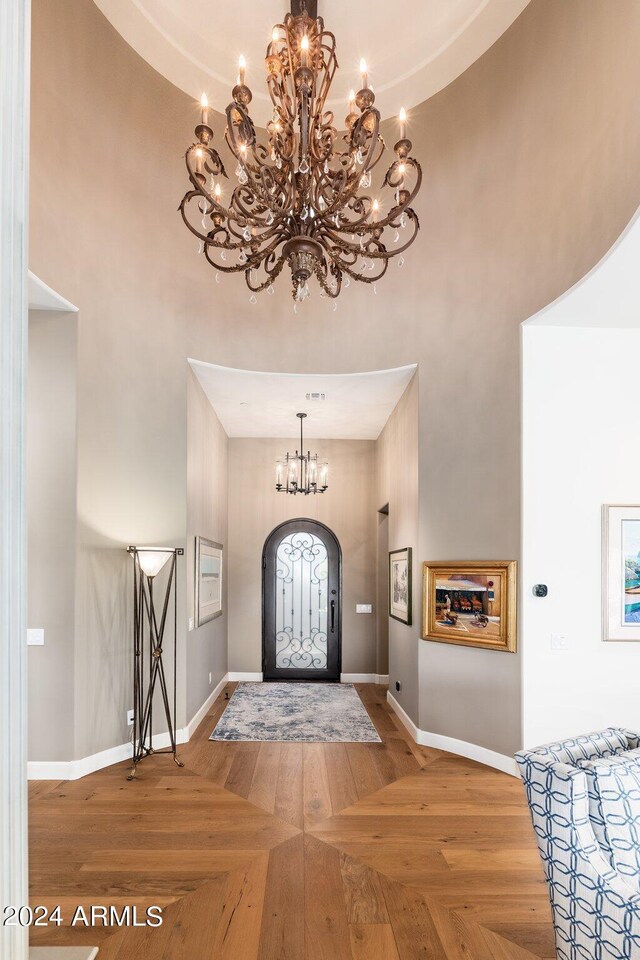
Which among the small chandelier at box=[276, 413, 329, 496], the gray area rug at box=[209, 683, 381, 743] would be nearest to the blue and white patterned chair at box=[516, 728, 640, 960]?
the gray area rug at box=[209, 683, 381, 743]

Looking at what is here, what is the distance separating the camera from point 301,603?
7.82 metres

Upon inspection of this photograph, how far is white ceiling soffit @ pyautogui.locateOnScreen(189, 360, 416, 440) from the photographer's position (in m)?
5.34

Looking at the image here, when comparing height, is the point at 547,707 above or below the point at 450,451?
below

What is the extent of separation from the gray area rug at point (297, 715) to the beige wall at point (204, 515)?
39cm

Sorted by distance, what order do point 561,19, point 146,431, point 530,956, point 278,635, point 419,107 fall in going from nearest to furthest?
point 530,956, point 561,19, point 146,431, point 419,107, point 278,635

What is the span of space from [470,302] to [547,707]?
3.10 meters

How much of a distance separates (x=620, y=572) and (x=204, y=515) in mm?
3743

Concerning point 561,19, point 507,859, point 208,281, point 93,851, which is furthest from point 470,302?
point 93,851

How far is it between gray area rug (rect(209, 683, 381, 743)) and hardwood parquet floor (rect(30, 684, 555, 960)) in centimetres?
65

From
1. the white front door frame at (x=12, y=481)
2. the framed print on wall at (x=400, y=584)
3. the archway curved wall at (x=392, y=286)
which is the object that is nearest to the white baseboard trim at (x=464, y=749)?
the archway curved wall at (x=392, y=286)

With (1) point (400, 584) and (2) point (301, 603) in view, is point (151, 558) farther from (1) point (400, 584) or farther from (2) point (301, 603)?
(2) point (301, 603)

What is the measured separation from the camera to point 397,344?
16.8ft

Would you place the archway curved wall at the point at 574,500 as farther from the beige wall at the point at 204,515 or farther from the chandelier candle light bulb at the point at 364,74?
the beige wall at the point at 204,515

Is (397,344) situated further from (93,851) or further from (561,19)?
(93,851)
